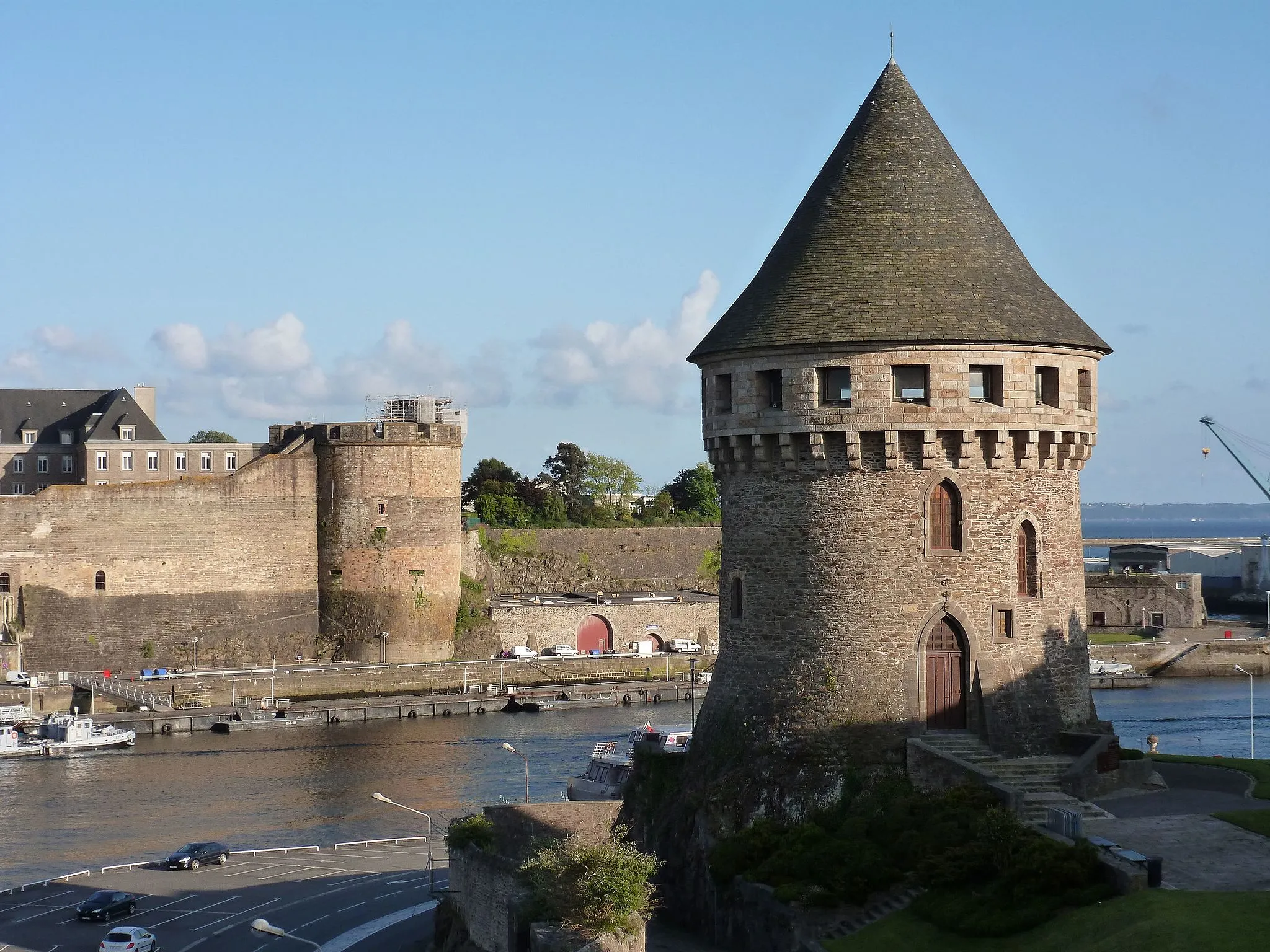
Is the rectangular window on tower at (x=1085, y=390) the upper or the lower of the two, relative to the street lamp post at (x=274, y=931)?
upper

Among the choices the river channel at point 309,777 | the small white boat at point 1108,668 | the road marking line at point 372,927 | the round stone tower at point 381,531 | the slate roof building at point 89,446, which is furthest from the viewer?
the slate roof building at point 89,446

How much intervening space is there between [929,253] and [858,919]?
998 centimetres

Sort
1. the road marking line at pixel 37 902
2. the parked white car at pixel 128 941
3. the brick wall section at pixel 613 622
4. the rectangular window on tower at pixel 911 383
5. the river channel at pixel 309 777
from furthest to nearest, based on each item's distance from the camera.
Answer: the brick wall section at pixel 613 622 → the river channel at pixel 309 777 → the road marking line at pixel 37 902 → the parked white car at pixel 128 941 → the rectangular window on tower at pixel 911 383

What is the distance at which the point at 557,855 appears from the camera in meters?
25.4

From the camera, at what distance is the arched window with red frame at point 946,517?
85.3 feet

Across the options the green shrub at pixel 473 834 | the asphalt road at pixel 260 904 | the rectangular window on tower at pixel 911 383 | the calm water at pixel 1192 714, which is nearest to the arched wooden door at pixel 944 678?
the rectangular window on tower at pixel 911 383

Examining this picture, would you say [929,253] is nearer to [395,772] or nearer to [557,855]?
[557,855]

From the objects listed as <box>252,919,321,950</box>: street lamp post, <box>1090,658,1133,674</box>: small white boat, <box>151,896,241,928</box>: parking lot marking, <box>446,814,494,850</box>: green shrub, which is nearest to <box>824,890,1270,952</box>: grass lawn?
<box>446,814,494,850</box>: green shrub

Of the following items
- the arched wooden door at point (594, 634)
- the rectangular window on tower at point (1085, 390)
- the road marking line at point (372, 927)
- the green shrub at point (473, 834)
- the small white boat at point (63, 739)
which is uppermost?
the rectangular window on tower at point (1085, 390)

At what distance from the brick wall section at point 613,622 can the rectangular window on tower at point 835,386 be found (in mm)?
63225

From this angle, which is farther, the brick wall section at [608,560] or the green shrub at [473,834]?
the brick wall section at [608,560]

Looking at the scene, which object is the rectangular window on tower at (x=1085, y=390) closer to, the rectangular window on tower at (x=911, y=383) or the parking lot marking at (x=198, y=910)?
the rectangular window on tower at (x=911, y=383)

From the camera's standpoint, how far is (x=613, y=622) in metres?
92.6

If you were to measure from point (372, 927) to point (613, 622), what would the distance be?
5603 centimetres
